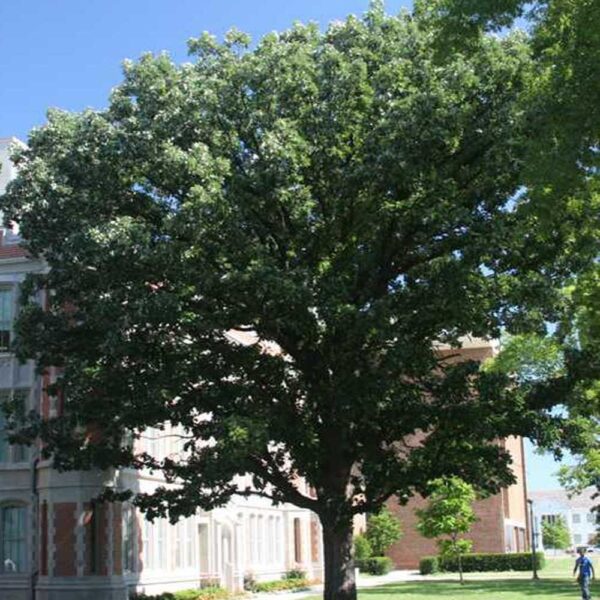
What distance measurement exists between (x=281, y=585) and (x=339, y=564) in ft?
65.0

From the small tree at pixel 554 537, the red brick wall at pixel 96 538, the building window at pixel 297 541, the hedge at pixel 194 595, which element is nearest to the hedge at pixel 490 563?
the building window at pixel 297 541

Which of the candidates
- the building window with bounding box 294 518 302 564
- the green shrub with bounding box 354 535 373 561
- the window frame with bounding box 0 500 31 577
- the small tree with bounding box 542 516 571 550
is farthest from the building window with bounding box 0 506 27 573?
the small tree with bounding box 542 516 571 550

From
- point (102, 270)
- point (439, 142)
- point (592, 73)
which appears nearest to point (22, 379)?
point (102, 270)

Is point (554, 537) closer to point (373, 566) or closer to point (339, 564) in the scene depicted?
point (373, 566)

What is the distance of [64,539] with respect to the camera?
27.2m

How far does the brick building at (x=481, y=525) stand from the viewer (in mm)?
63812

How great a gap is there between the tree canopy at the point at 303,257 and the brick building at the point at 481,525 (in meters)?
41.0

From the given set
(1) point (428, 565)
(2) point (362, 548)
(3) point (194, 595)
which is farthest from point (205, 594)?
(2) point (362, 548)

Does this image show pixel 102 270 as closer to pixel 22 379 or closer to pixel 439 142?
pixel 439 142

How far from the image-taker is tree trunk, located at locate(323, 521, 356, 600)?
68.6 ft

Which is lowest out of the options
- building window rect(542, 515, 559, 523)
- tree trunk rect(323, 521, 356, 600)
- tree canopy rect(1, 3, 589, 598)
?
building window rect(542, 515, 559, 523)

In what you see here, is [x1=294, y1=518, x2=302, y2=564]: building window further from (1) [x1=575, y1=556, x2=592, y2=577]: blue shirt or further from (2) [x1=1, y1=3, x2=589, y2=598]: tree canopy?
(2) [x1=1, y1=3, x2=589, y2=598]: tree canopy

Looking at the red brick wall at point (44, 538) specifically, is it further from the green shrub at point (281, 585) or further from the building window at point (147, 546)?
the green shrub at point (281, 585)

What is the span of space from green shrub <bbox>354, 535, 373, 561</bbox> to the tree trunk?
129ft
